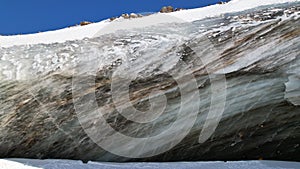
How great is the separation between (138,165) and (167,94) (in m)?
0.87

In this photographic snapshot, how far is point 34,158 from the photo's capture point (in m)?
4.70

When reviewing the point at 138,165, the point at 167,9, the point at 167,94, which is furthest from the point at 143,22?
the point at 167,9

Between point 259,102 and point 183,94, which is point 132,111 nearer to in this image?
point 183,94

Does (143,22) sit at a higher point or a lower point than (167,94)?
higher

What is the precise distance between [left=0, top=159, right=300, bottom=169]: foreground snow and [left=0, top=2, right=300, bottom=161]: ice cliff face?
0.50 feet

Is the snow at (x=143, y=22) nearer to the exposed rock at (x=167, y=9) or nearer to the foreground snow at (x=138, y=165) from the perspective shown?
the exposed rock at (x=167, y=9)

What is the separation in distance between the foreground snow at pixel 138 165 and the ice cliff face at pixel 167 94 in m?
0.15

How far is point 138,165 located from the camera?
14.5 feet

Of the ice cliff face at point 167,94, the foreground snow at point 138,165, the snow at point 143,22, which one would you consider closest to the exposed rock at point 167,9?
the snow at point 143,22

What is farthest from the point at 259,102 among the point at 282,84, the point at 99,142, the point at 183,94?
the point at 99,142

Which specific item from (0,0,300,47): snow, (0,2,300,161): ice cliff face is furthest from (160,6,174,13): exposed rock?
(0,2,300,161): ice cliff face

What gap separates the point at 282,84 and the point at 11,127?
315cm

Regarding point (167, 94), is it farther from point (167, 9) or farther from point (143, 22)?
point (167, 9)

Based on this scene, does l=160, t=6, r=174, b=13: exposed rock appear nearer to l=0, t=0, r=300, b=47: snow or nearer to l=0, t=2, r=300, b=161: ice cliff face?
l=0, t=0, r=300, b=47: snow
